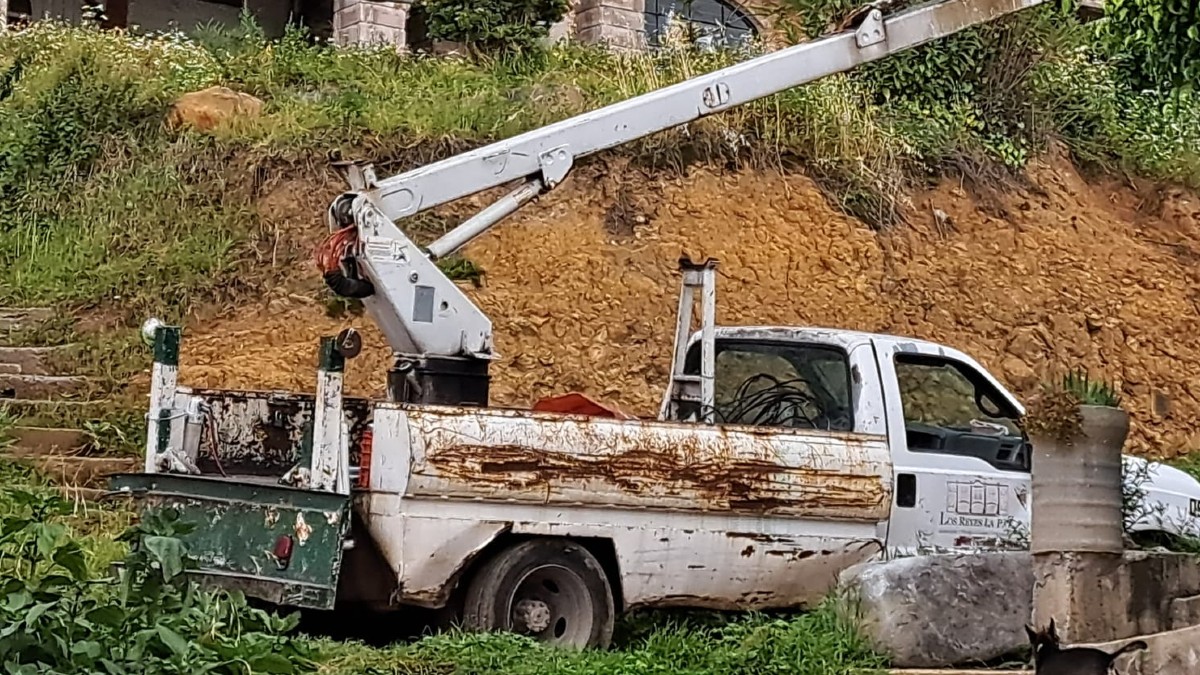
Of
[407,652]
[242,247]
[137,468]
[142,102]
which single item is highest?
[142,102]

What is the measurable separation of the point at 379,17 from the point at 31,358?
8.09m

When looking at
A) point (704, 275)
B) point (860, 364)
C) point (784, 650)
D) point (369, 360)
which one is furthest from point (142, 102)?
point (784, 650)

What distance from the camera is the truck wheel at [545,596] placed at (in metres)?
7.75

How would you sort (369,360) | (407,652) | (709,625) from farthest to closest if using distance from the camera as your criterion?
(369,360)
(709,625)
(407,652)

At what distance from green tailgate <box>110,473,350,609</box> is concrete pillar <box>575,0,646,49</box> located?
1315cm

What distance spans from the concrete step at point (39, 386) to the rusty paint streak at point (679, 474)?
5354mm

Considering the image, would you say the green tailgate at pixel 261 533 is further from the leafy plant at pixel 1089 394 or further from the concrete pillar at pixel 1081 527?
the leafy plant at pixel 1089 394

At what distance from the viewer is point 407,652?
730 cm

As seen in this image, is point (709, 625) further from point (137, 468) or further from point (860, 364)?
point (137, 468)

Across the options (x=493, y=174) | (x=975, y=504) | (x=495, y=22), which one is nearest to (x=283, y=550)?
(x=493, y=174)

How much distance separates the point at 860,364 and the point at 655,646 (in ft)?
7.12

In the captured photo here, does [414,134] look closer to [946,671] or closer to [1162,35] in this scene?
[1162,35]

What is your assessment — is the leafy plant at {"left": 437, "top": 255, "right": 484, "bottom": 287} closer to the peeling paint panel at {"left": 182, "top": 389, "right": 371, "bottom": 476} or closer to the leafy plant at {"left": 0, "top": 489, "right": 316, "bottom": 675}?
the peeling paint panel at {"left": 182, "top": 389, "right": 371, "bottom": 476}

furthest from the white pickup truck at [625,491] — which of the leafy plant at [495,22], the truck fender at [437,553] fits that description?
the leafy plant at [495,22]
